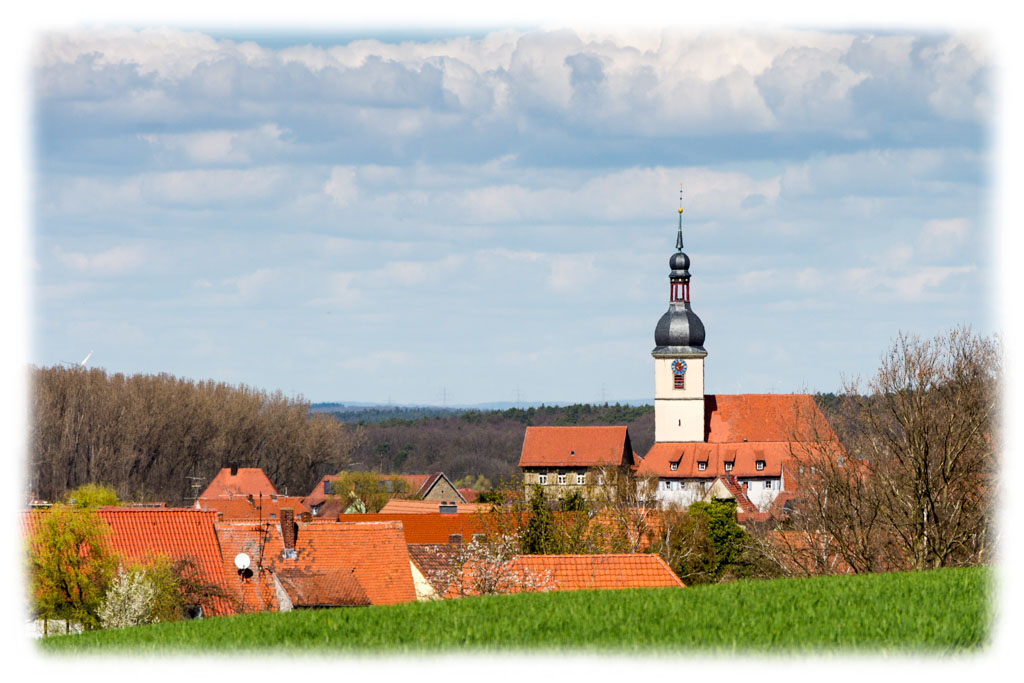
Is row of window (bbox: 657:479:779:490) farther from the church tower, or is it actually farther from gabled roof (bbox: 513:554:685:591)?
gabled roof (bbox: 513:554:685:591)

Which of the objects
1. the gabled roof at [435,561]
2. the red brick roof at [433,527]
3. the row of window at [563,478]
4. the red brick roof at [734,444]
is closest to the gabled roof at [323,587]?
the gabled roof at [435,561]

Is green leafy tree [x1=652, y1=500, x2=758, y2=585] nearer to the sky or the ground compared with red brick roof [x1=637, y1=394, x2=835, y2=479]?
nearer to the ground

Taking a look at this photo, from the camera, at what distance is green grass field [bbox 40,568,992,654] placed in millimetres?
12039

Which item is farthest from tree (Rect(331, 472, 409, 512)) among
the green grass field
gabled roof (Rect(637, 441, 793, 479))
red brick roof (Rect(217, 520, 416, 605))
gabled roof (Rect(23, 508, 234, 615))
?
the green grass field

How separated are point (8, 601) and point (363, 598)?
2079cm

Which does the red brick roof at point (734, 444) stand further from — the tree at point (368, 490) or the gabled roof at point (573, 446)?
the tree at point (368, 490)

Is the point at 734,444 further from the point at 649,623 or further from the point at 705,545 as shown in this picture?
the point at 649,623

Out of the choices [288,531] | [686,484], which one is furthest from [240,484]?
[288,531]

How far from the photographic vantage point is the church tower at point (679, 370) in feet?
324

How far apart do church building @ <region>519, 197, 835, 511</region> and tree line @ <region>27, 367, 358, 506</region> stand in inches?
1118

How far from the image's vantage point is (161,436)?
349 ft

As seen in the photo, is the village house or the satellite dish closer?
the satellite dish

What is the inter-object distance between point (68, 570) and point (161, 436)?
267 feet

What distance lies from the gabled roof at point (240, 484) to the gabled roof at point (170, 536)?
61.1 metres
